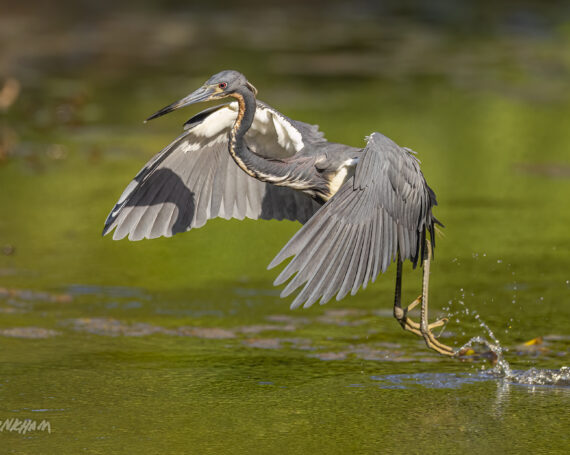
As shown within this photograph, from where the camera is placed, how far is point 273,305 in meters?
6.64

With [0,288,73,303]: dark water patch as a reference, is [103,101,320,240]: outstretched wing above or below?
above

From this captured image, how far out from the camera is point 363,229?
4.92 m

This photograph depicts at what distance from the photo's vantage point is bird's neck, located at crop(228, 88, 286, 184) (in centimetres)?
537

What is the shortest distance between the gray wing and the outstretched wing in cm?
76

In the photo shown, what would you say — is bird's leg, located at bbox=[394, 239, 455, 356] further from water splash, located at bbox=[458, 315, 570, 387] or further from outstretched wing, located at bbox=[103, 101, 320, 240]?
outstretched wing, located at bbox=[103, 101, 320, 240]

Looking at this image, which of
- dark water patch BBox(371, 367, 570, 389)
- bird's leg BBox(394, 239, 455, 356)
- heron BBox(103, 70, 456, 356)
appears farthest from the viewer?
bird's leg BBox(394, 239, 455, 356)

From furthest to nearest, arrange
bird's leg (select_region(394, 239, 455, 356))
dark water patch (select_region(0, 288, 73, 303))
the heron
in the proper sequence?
dark water patch (select_region(0, 288, 73, 303)) → bird's leg (select_region(394, 239, 455, 356)) → the heron

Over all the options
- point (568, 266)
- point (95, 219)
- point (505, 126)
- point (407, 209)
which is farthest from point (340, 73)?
point (407, 209)

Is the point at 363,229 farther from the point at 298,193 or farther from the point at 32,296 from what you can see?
the point at 32,296

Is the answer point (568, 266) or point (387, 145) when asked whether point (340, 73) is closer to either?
point (568, 266)

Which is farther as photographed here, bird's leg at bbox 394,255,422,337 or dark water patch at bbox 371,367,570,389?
bird's leg at bbox 394,255,422,337

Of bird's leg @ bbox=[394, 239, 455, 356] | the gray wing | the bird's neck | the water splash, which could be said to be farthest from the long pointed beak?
the water splash

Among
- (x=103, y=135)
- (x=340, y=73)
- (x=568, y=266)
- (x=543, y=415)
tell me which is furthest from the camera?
(x=340, y=73)

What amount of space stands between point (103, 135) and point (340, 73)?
501 centimetres
